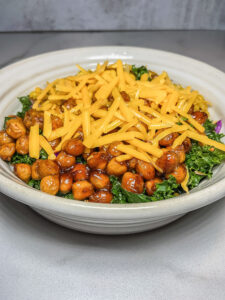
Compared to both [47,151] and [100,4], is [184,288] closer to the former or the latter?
[47,151]

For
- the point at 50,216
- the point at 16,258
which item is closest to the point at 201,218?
the point at 50,216

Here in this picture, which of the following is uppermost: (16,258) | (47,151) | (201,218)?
(47,151)

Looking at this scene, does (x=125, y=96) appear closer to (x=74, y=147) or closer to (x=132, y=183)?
(x=74, y=147)

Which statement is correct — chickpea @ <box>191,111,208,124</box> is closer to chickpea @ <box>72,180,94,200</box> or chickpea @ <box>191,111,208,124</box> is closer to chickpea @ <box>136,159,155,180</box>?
chickpea @ <box>136,159,155,180</box>

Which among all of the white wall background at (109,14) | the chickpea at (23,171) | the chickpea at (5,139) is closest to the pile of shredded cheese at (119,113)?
the chickpea at (23,171)

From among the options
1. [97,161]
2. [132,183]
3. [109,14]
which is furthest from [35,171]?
[109,14]

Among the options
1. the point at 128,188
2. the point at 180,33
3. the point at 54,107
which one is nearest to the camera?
the point at 128,188

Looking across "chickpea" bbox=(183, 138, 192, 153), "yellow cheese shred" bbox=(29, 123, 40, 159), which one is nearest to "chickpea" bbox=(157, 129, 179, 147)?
"chickpea" bbox=(183, 138, 192, 153)
